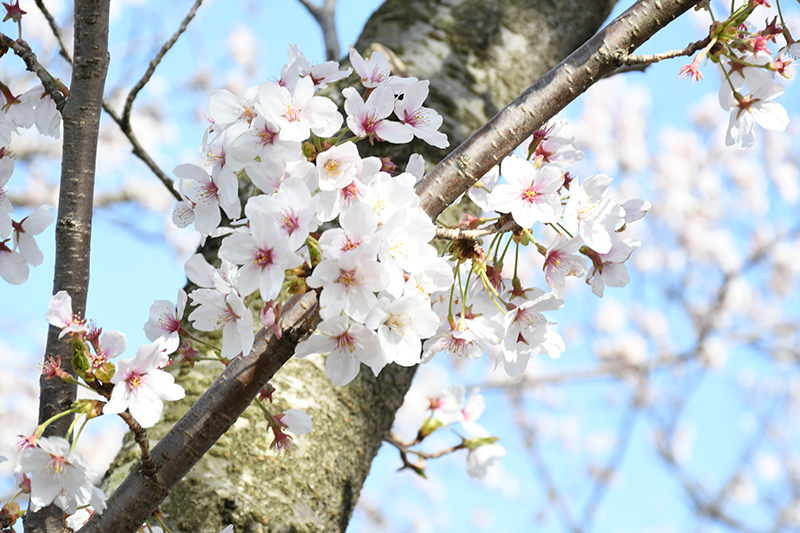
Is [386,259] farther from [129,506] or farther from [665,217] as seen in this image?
[665,217]

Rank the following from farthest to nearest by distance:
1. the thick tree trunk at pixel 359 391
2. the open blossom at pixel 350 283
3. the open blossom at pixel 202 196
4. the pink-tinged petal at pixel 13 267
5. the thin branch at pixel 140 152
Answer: the thin branch at pixel 140 152 → the thick tree trunk at pixel 359 391 → the pink-tinged petal at pixel 13 267 → the open blossom at pixel 202 196 → the open blossom at pixel 350 283

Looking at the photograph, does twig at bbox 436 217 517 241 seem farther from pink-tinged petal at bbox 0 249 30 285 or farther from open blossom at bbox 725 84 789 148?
pink-tinged petal at bbox 0 249 30 285

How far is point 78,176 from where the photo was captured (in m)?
1.00

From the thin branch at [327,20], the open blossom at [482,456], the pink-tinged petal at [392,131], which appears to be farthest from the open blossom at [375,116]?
the thin branch at [327,20]

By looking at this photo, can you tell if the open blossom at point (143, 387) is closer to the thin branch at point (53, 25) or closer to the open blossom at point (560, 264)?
the open blossom at point (560, 264)

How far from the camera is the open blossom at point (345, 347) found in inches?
30.5

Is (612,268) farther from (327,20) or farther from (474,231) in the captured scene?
(327,20)

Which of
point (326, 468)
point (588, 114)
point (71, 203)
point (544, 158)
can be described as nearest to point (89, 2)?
point (71, 203)

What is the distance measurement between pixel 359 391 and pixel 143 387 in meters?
0.66

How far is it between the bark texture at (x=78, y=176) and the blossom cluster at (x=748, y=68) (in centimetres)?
95

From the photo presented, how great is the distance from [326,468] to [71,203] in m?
0.72

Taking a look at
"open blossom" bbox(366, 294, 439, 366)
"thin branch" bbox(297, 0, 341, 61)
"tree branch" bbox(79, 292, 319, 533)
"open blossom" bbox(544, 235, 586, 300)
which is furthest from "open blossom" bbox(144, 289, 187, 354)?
"thin branch" bbox(297, 0, 341, 61)

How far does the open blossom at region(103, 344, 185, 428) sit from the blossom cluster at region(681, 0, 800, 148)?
3.00ft

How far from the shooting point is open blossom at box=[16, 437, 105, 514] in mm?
780
